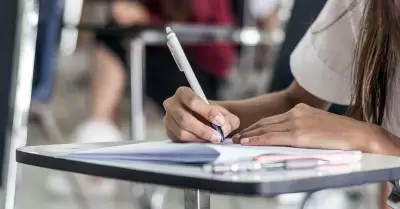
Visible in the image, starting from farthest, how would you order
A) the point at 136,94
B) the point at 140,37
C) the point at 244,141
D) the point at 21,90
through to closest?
the point at 136,94
the point at 140,37
the point at 21,90
the point at 244,141

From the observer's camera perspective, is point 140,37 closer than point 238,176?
No

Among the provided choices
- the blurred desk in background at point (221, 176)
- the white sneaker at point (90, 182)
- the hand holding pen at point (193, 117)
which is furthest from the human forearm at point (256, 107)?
the white sneaker at point (90, 182)

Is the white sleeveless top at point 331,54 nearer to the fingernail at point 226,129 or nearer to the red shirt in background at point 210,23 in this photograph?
the fingernail at point 226,129

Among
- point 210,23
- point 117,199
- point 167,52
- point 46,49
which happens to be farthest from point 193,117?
point 117,199

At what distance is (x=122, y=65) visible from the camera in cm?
363

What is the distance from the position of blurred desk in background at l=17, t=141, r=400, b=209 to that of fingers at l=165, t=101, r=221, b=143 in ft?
0.46

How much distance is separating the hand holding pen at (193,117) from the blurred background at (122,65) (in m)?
0.49

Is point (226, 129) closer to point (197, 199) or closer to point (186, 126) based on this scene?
point (186, 126)

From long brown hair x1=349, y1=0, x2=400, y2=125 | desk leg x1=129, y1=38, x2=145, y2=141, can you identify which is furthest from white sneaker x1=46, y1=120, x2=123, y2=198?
long brown hair x1=349, y1=0, x2=400, y2=125

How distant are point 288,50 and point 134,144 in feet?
→ 2.98

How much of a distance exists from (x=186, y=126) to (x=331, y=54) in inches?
15.5

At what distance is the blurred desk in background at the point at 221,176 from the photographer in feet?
2.21

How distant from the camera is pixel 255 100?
127 cm

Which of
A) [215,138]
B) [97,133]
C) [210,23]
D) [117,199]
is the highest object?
[210,23]
